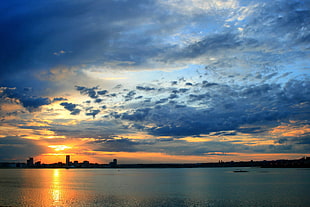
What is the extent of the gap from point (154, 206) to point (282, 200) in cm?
2897

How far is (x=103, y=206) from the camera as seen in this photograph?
189 ft

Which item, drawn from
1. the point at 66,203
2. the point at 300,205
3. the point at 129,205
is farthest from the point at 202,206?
the point at 66,203

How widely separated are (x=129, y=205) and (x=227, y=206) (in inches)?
767

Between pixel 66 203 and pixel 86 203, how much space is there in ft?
15.3

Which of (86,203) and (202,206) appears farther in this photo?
(86,203)

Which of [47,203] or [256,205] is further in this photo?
[47,203]

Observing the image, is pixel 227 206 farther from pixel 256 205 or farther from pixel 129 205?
pixel 129 205

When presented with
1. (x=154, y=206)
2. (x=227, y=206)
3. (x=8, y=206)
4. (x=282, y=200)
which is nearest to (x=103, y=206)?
(x=154, y=206)

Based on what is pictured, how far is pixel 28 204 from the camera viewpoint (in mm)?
61562

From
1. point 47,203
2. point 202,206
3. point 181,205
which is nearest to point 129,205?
point 181,205

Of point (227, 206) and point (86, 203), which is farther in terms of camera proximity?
point (86, 203)

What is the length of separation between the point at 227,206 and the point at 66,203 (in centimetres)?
3446

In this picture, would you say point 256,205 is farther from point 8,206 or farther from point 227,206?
point 8,206

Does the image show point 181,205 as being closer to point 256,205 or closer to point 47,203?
point 256,205
